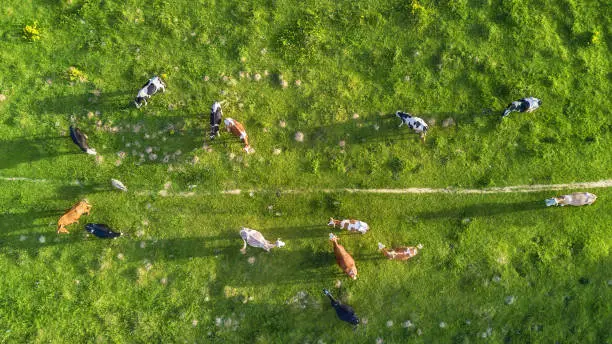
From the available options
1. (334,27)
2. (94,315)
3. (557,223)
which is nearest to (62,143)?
(94,315)

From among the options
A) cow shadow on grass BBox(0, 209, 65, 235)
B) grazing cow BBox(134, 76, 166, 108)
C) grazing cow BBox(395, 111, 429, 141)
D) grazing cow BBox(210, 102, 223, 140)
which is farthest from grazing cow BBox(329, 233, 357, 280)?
cow shadow on grass BBox(0, 209, 65, 235)

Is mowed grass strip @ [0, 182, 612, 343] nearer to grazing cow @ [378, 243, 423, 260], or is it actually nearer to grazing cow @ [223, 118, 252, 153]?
grazing cow @ [378, 243, 423, 260]

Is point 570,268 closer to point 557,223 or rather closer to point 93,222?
point 557,223

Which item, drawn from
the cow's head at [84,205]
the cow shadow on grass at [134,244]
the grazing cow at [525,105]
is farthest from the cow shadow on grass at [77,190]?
the grazing cow at [525,105]

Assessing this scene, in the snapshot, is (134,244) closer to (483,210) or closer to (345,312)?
(345,312)

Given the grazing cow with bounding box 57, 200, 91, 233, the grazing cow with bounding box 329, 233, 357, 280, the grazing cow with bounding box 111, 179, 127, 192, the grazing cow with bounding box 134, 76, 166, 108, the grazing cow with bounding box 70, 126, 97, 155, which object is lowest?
the grazing cow with bounding box 329, 233, 357, 280
